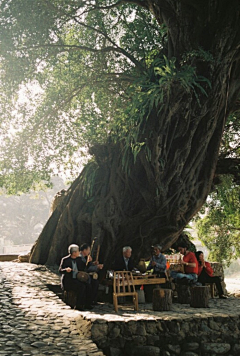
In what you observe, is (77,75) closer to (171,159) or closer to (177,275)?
(171,159)

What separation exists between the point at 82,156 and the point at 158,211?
3.65 m

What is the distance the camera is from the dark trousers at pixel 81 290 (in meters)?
8.19

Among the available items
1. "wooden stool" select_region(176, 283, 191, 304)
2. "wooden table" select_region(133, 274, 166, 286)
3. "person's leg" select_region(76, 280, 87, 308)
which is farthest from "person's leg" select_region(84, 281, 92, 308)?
"wooden stool" select_region(176, 283, 191, 304)

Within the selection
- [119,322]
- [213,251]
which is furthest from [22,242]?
[119,322]

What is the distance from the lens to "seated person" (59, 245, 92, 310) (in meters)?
8.21

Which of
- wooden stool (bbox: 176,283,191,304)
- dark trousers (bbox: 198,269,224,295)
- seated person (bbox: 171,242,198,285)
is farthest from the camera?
dark trousers (bbox: 198,269,224,295)

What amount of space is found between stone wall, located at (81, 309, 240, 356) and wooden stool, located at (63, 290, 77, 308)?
5.16 feet

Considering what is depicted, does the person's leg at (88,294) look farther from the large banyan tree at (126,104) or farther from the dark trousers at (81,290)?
the large banyan tree at (126,104)

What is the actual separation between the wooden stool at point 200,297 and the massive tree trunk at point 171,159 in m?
2.19

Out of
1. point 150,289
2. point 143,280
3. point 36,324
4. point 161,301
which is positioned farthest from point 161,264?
point 36,324

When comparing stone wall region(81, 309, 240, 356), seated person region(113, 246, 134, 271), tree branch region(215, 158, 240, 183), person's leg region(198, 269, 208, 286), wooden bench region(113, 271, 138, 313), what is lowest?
stone wall region(81, 309, 240, 356)

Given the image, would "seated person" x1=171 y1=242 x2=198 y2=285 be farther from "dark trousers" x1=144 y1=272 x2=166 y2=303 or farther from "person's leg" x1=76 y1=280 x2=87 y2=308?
"person's leg" x1=76 y1=280 x2=87 y2=308

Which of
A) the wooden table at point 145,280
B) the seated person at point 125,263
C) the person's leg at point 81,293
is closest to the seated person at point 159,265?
the wooden table at point 145,280

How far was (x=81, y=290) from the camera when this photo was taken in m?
8.22
